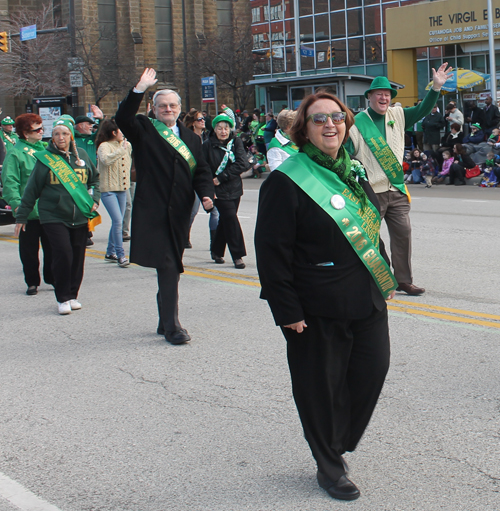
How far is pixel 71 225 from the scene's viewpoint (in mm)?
7438

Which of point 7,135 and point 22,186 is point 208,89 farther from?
point 22,186

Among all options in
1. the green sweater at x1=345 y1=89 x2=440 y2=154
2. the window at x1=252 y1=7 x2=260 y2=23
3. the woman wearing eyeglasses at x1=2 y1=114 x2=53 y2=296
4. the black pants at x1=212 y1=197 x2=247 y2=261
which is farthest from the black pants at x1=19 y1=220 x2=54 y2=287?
the window at x1=252 y1=7 x2=260 y2=23

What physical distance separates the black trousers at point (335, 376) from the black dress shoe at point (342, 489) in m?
0.03

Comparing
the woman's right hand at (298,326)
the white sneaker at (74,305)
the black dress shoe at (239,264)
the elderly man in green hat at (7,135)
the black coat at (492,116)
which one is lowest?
the white sneaker at (74,305)

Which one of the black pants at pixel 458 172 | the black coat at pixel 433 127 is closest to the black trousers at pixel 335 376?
the black pants at pixel 458 172

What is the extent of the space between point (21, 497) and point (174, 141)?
3065mm

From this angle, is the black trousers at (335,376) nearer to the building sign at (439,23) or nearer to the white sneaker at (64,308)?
the white sneaker at (64,308)

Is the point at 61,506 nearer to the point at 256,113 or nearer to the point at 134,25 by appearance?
the point at 256,113

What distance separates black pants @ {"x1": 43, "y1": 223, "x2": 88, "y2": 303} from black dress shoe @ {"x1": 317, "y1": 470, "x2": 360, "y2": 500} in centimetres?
442

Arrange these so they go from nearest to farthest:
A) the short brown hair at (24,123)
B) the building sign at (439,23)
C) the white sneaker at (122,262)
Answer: the short brown hair at (24,123) → the white sneaker at (122,262) → the building sign at (439,23)

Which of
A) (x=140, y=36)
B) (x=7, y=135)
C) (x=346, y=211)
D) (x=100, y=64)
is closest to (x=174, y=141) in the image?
(x=346, y=211)

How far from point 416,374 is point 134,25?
180 feet

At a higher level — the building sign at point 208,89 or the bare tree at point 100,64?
the bare tree at point 100,64

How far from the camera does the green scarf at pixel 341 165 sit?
3.42 meters
